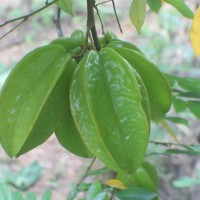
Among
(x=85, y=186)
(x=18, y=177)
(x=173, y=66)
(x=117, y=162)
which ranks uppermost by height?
(x=117, y=162)

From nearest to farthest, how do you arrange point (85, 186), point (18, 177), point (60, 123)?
point (60, 123) → point (85, 186) → point (18, 177)

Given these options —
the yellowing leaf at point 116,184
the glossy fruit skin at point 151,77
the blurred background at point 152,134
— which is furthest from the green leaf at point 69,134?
the blurred background at point 152,134

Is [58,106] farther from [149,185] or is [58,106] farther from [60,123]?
[149,185]

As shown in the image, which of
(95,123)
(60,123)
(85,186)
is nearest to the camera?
(95,123)

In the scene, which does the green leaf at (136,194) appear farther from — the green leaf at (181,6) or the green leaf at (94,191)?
the green leaf at (181,6)

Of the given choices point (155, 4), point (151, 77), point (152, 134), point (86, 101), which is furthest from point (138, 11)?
point (152, 134)

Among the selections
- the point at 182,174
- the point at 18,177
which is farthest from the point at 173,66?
the point at 18,177

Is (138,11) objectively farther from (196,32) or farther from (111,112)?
(111,112)
